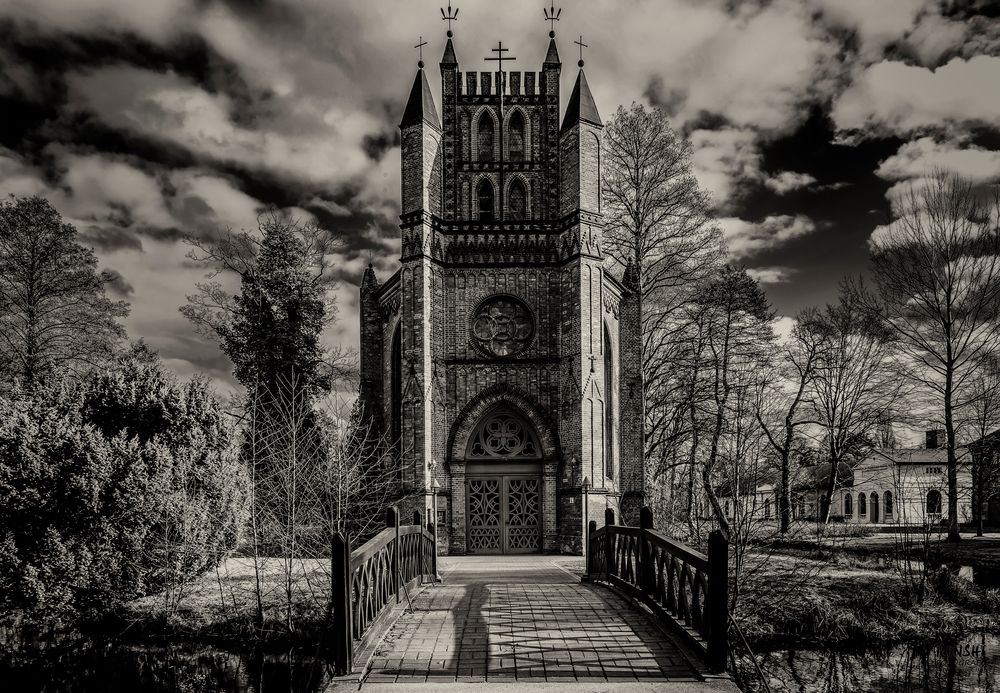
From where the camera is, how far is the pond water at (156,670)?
38.6 ft

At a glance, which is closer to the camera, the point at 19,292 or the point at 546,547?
the point at 546,547

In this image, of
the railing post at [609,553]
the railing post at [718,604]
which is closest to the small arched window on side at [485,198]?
the railing post at [609,553]

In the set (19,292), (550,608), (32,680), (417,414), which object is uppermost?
(19,292)

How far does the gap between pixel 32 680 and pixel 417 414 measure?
10046mm

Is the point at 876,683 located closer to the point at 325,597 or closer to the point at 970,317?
the point at 325,597

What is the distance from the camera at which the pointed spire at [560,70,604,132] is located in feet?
69.6

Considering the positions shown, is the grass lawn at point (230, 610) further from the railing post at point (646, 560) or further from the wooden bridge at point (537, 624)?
the railing post at point (646, 560)

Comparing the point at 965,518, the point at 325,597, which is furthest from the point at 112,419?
the point at 965,518

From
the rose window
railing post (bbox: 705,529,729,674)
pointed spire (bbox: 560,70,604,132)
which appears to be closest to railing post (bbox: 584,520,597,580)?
railing post (bbox: 705,529,729,674)

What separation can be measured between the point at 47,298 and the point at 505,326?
49.5ft

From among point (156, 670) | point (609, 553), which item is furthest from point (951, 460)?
point (156, 670)

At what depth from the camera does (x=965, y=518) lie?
4053cm

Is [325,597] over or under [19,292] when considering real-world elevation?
under

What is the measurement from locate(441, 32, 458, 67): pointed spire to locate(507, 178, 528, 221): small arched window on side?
430 cm
